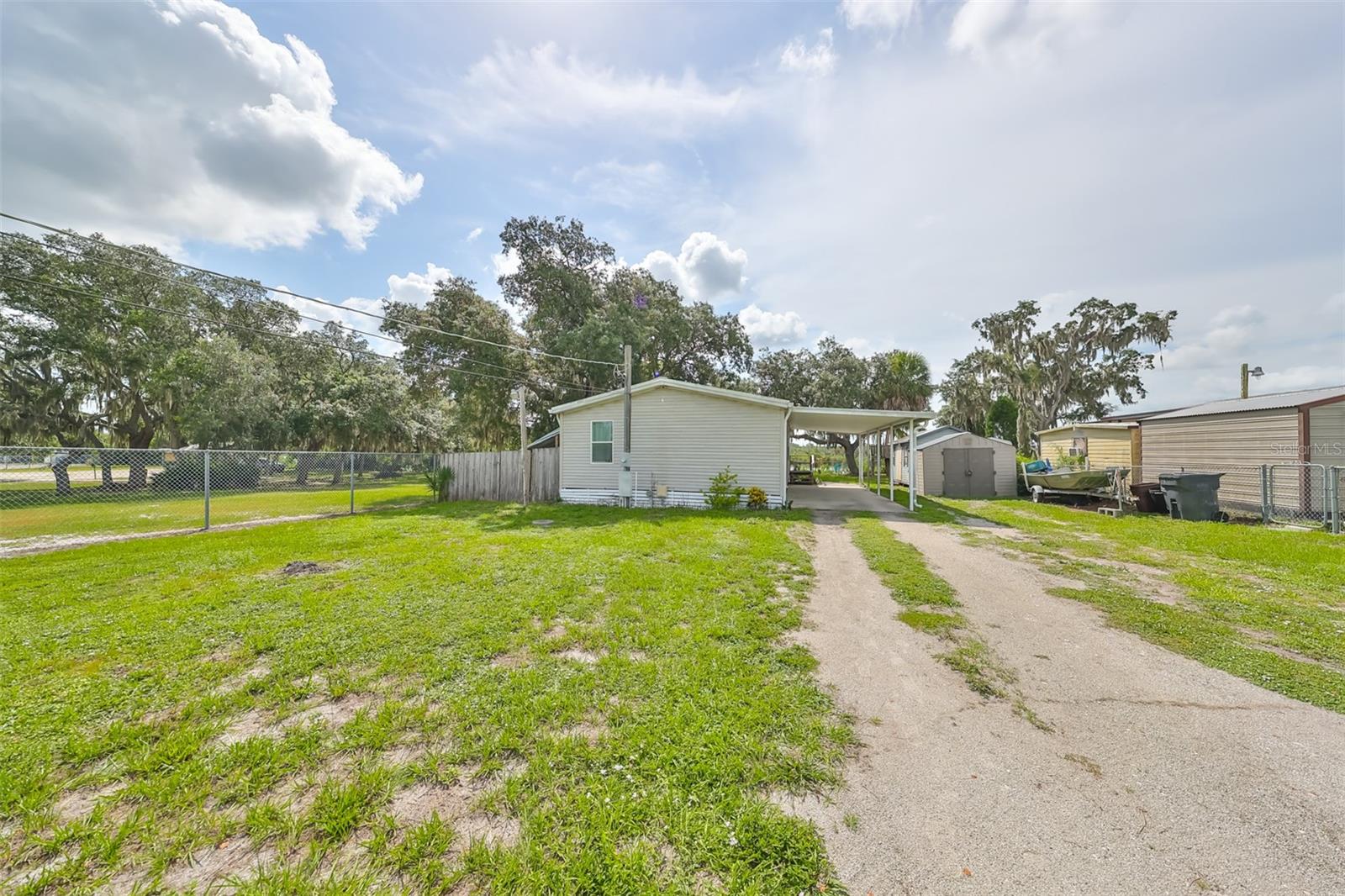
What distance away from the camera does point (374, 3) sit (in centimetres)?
729

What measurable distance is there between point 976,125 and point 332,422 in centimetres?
2673

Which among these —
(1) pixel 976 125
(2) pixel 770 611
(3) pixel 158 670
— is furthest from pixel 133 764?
(1) pixel 976 125

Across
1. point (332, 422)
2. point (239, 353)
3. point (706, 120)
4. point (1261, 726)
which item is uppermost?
point (706, 120)

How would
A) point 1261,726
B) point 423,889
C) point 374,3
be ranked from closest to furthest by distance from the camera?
point 423,889 < point 1261,726 < point 374,3

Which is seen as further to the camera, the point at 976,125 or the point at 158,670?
the point at 976,125

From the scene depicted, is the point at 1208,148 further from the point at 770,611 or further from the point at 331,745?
the point at 331,745

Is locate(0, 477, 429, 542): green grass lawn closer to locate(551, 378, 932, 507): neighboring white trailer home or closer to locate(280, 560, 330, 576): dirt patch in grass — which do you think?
locate(280, 560, 330, 576): dirt patch in grass

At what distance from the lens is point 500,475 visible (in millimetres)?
14266

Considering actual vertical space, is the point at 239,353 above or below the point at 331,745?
above

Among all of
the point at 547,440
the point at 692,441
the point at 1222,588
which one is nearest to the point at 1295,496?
the point at 1222,588

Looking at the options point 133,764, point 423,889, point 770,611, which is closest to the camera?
point 423,889

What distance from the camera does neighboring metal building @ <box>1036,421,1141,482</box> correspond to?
14.6 meters

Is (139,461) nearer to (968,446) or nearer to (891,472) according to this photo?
(891,472)

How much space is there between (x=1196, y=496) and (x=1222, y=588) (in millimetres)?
7347
